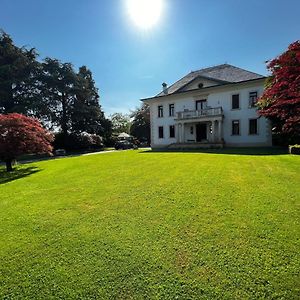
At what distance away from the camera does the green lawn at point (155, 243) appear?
2795mm

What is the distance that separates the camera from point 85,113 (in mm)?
38344

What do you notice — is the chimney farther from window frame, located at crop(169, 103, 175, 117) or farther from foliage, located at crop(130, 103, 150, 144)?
foliage, located at crop(130, 103, 150, 144)

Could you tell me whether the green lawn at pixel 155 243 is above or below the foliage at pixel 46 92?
below

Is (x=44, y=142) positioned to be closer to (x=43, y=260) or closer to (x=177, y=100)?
(x=43, y=260)

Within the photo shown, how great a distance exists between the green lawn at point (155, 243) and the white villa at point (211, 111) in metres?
20.4

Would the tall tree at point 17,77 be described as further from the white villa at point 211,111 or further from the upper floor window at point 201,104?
the upper floor window at point 201,104

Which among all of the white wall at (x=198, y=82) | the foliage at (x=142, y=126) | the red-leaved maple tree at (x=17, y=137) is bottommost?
the red-leaved maple tree at (x=17, y=137)

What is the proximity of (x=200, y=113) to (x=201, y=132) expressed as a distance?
9.08 ft

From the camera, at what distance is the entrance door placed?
29234 millimetres

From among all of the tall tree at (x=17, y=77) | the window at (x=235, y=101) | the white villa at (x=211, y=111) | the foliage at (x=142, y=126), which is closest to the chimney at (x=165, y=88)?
the white villa at (x=211, y=111)

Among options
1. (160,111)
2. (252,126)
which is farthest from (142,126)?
(252,126)

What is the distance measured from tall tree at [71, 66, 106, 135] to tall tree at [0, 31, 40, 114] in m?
6.05

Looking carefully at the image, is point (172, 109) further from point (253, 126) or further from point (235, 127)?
point (253, 126)

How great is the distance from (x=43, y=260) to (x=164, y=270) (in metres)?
1.70
